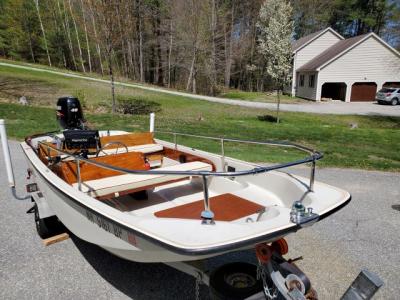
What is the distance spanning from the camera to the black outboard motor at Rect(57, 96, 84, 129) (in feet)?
20.0

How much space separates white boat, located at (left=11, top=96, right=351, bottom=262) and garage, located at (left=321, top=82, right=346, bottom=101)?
28423 millimetres

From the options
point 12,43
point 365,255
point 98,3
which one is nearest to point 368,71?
point 98,3

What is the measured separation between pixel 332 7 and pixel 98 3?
138 ft

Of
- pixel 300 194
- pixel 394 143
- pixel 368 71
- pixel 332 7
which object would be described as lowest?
pixel 394 143

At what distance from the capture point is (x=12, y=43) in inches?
1734

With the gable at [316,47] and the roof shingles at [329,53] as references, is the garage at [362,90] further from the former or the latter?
the gable at [316,47]

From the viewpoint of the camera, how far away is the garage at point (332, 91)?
30.3 metres

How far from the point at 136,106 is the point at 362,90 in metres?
20.9

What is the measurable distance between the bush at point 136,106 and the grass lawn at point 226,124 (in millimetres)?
702

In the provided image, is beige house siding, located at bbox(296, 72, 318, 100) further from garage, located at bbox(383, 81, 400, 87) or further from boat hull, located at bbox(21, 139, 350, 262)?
boat hull, located at bbox(21, 139, 350, 262)

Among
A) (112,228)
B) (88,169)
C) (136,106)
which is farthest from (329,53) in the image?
(112,228)

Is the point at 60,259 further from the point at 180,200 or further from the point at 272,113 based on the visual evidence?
the point at 272,113

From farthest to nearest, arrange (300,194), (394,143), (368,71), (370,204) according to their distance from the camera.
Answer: (368,71), (394,143), (370,204), (300,194)

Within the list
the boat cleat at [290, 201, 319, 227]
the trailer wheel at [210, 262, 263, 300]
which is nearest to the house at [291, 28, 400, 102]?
the trailer wheel at [210, 262, 263, 300]
